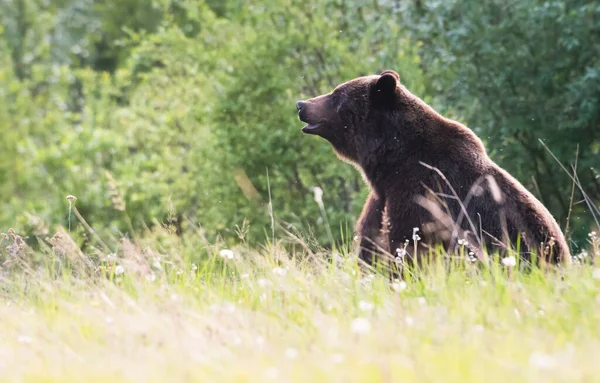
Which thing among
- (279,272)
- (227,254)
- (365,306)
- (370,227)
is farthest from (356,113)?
(365,306)

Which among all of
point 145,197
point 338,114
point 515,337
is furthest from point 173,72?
point 515,337

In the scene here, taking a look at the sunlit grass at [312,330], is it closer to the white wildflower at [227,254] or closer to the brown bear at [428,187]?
the white wildflower at [227,254]

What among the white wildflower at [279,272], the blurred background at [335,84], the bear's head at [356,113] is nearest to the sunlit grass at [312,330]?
the white wildflower at [279,272]

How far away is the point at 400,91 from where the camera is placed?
21.7 ft

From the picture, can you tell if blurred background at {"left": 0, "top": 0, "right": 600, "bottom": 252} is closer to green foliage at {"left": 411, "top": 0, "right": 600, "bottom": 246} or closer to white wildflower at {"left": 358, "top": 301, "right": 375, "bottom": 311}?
green foliage at {"left": 411, "top": 0, "right": 600, "bottom": 246}

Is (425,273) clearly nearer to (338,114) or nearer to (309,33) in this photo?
(338,114)

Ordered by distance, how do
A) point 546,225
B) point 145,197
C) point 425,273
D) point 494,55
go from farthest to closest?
1. point 145,197
2. point 494,55
3. point 546,225
4. point 425,273

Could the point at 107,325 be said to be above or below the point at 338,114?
below

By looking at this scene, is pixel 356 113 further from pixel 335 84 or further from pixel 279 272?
pixel 335 84

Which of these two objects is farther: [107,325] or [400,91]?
[400,91]

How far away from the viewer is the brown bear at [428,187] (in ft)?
18.5

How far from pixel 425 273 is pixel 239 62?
31.8ft

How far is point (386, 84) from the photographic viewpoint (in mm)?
6543

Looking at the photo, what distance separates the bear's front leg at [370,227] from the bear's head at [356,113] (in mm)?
490
